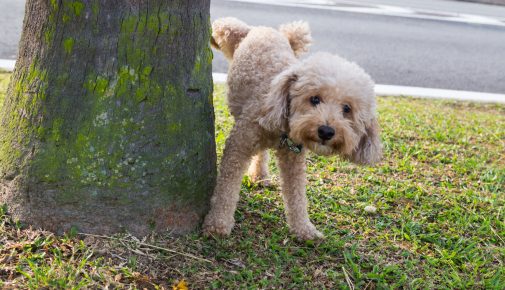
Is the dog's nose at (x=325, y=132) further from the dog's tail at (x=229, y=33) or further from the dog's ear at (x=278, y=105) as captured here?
the dog's tail at (x=229, y=33)

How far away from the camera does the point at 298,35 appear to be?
4281 millimetres

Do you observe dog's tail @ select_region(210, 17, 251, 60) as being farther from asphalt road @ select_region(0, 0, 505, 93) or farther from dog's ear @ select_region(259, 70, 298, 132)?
asphalt road @ select_region(0, 0, 505, 93)

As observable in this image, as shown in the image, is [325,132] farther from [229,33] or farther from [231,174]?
[229,33]

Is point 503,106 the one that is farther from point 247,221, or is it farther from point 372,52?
point 247,221

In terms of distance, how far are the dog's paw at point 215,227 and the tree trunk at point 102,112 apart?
30cm

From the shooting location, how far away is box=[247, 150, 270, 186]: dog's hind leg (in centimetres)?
404

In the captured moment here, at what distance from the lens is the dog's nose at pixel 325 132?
2.90 meters

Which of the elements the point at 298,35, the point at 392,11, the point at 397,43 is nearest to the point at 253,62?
the point at 298,35

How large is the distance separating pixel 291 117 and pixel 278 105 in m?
0.10

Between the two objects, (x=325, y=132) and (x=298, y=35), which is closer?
(x=325, y=132)

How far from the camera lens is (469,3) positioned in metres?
15.4

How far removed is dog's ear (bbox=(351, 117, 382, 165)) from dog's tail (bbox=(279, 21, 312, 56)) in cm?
133

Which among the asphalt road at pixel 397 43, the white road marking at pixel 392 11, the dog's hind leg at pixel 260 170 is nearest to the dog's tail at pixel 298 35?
the dog's hind leg at pixel 260 170

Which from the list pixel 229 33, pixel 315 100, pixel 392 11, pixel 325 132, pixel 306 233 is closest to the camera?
pixel 325 132
